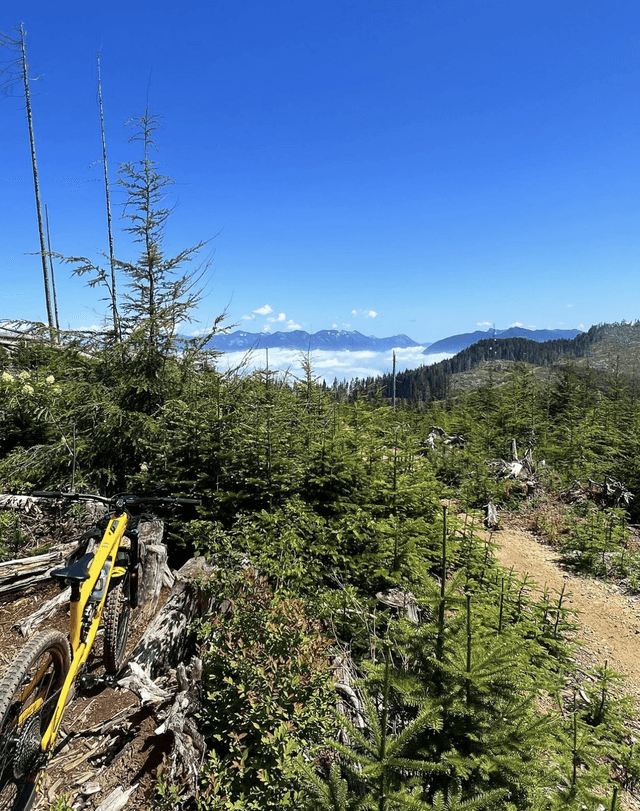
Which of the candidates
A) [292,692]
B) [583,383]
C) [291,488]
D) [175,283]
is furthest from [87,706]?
[583,383]

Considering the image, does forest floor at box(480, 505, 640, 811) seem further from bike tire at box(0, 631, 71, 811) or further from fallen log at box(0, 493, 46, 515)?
fallen log at box(0, 493, 46, 515)

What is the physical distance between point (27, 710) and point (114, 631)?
106 centimetres

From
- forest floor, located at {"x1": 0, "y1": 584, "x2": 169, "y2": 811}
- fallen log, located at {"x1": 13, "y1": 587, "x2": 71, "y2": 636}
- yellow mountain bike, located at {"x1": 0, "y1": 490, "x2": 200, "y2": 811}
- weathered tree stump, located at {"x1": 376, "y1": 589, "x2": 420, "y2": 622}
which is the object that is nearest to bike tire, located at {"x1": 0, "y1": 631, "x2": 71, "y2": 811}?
yellow mountain bike, located at {"x1": 0, "y1": 490, "x2": 200, "y2": 811}

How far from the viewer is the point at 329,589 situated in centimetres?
459

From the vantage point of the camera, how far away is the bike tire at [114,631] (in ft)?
11.7

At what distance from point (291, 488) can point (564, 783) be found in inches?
140

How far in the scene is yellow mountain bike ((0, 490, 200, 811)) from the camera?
92.3 inches

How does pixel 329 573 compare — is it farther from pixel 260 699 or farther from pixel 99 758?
pixel 99 758

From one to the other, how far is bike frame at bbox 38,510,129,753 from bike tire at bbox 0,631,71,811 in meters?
0.04

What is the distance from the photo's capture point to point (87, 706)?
3.41m

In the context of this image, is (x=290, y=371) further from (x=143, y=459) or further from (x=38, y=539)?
(x=38, y=539)

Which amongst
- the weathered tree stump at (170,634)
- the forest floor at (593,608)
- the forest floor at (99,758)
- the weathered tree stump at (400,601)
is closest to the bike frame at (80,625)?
the forest floor at (99,758)

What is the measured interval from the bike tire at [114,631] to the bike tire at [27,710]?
777 millimetres

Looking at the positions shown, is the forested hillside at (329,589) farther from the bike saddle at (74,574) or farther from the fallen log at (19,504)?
the bike saddle at (74,574)
